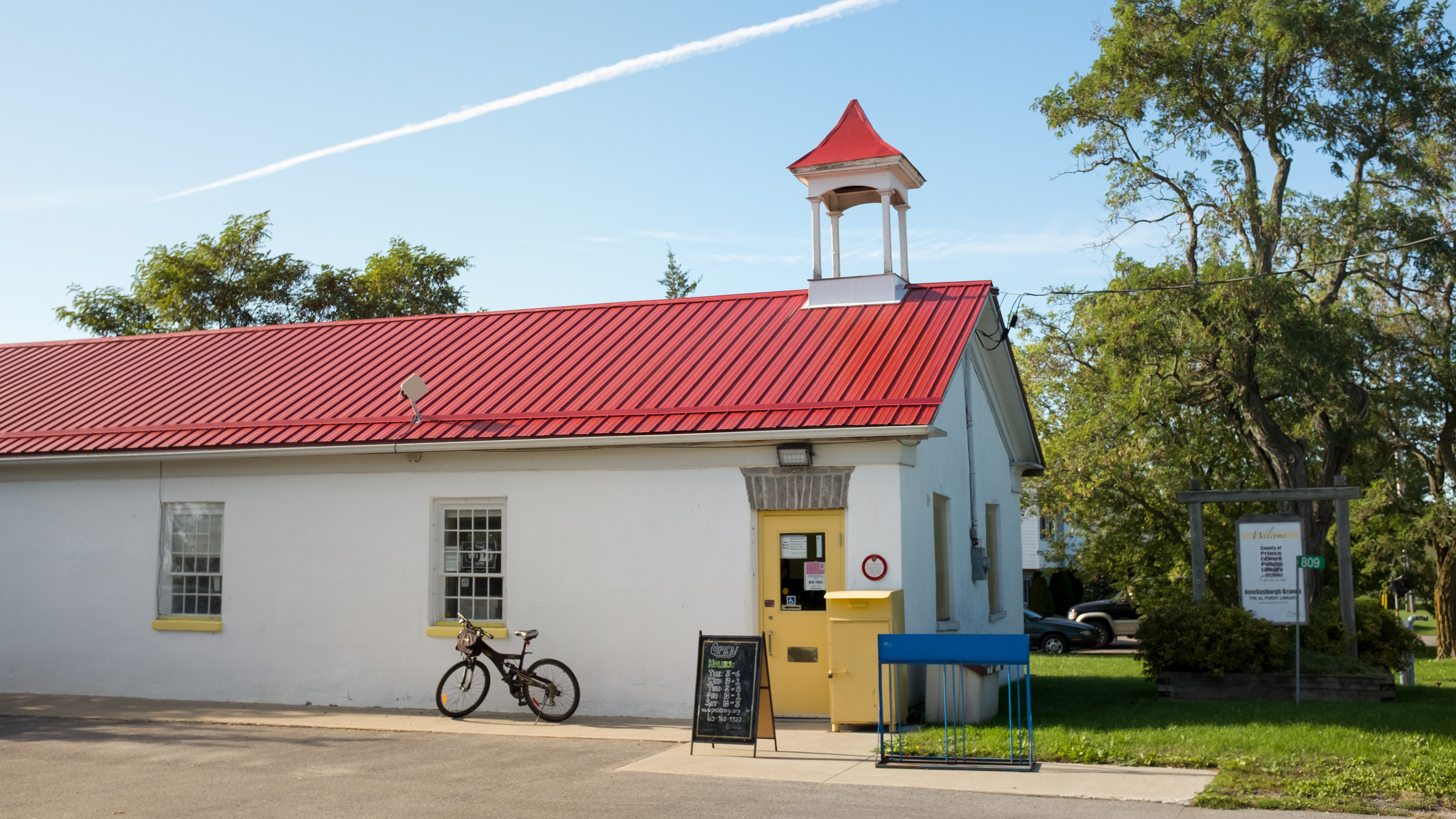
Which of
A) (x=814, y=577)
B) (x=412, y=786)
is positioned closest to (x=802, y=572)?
(x=814, y=577)

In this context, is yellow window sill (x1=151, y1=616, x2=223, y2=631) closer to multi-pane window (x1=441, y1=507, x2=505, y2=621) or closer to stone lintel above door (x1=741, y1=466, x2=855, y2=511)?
multi-pane window (x1=441, y1=507, x2=505, y2=621)

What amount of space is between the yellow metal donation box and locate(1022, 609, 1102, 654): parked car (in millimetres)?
19716

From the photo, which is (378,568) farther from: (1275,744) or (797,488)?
(1275,744)

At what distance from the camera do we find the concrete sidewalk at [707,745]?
8.94m

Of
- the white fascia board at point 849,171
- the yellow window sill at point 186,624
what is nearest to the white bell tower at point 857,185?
the white fascia board at point 849,171

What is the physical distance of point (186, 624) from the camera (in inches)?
579

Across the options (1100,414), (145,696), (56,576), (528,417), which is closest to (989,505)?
(528,417)

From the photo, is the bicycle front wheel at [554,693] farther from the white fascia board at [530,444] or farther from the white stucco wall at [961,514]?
the white stucco wall at [961,514]

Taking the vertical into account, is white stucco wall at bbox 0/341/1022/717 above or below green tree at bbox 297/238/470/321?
below

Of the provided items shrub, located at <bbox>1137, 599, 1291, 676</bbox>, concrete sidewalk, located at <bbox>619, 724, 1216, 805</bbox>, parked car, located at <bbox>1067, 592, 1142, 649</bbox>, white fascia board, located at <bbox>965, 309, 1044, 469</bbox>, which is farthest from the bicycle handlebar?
parked car, located at <bbox>1067, 592, 1142, 649</bbox>

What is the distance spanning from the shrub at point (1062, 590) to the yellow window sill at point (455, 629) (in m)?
35.2

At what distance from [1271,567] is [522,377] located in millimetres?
8982

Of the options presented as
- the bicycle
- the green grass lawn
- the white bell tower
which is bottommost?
the green grass lawn

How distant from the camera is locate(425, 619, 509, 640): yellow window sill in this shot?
44.8 feet
